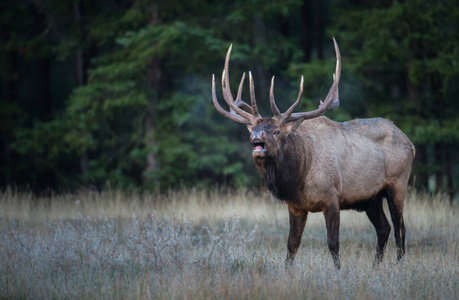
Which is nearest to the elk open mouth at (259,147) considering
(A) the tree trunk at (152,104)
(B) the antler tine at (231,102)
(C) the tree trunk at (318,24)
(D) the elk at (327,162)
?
(D) the elk at (327,162)

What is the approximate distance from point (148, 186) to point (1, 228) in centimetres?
841

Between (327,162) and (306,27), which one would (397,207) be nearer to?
(327,162)

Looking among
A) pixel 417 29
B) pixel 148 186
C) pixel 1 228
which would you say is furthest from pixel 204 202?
pixel 417 29

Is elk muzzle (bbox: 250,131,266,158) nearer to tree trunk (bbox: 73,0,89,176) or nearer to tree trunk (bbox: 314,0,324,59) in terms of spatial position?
tree trunk (bbox: 73,0,89,176)

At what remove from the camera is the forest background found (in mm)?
15188

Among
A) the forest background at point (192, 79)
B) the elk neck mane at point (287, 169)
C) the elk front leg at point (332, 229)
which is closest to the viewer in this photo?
the elk neck mane at point (287, 169)

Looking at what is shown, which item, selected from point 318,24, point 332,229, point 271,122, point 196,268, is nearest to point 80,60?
point 318,24

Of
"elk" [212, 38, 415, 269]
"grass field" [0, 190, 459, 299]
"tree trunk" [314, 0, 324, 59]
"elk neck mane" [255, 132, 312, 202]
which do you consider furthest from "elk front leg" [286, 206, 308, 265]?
"tree trunk" [314, 0, 324, 59]

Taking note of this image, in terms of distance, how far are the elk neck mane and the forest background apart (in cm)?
768

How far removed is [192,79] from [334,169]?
466 inches

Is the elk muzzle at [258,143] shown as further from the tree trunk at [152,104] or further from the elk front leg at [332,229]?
the tree trunk at [152,104]

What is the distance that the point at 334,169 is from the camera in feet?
25.9

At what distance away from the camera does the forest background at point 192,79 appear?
1519 cm

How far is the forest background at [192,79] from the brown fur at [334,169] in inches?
248
